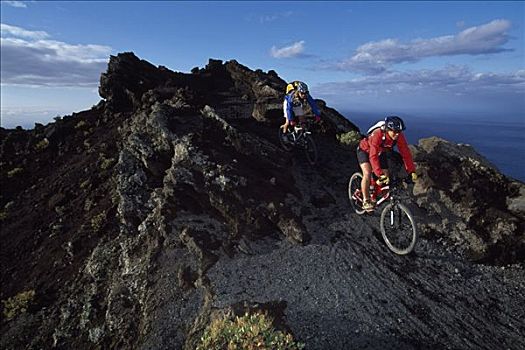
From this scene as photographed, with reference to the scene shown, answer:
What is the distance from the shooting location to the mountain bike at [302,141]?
57.8 ft

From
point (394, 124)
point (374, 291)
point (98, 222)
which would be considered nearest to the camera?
point (374, 291)

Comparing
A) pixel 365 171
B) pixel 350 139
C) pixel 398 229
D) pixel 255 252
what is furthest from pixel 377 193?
pixel 350 139

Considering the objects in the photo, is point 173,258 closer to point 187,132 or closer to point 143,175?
point 143,175

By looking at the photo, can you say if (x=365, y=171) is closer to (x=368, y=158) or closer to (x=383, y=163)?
(x=368, y=158)

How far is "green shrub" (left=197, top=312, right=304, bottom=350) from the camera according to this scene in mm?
7570

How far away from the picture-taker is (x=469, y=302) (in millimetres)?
10109

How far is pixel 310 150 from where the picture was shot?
17.7 m

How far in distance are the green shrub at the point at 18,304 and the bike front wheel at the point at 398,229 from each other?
1507 centimetres

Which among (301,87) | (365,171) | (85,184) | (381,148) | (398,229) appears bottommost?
(398,229)

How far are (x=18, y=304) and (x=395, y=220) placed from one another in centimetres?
1600

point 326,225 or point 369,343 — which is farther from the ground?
point 326,225

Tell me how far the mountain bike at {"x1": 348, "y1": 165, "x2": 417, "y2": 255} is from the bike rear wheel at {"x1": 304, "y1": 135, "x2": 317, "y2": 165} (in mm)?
4972

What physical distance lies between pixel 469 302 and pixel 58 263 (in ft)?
56.8

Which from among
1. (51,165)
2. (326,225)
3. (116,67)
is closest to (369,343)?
(326,225)
